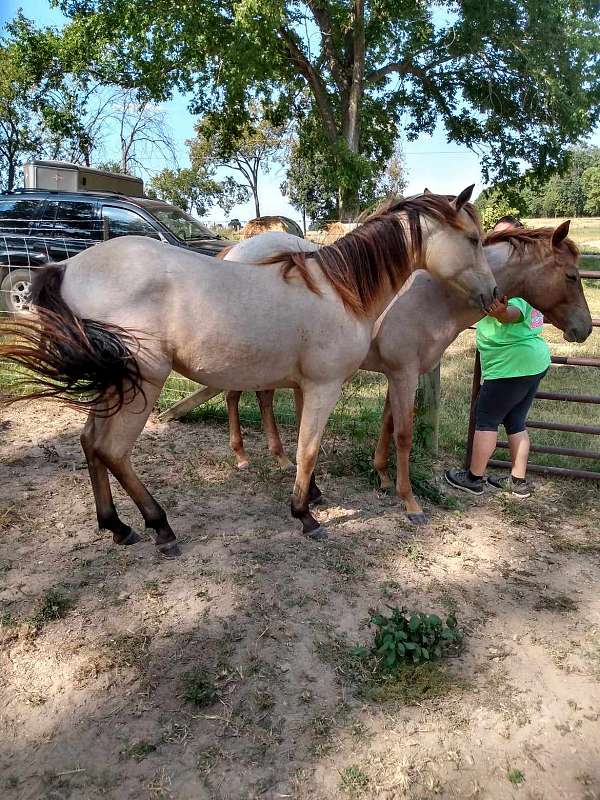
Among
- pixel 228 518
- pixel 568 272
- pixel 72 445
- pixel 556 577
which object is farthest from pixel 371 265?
pixel 72 445

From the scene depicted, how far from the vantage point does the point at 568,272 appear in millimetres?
3645

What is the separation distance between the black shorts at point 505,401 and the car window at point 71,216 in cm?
615

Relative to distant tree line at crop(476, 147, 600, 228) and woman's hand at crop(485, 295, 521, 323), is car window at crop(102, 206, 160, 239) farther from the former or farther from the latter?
distant tree line at crop(476, 147, 600, 228)

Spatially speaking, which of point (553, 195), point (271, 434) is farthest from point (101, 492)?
point (553, 195)

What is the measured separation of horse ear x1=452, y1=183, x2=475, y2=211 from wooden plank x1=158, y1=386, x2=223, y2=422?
2.42 metres

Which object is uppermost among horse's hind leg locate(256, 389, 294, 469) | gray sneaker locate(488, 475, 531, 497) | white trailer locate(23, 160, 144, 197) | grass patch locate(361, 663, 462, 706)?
white trailer locate(23, 160, 144, 197)

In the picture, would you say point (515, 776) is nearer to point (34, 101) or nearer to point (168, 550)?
point (168, 550)

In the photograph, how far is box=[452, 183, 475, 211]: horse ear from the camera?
296 centimetres

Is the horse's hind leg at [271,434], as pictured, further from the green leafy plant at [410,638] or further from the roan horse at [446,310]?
Result: the green leafy plant at [410,638]

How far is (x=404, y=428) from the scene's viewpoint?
367 cm

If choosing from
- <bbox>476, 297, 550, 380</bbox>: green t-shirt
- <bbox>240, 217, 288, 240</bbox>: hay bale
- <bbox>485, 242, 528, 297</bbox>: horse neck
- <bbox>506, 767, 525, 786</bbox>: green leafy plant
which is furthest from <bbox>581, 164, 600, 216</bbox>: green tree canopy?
<bbox>506, 767, 525, 786</bbox>: green leafy plant

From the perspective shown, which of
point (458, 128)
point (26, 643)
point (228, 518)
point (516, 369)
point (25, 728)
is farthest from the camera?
point (458, 128)

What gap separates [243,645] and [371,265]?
1.98m

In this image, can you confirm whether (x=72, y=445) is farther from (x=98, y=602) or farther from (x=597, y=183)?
(x=597, y=183)
